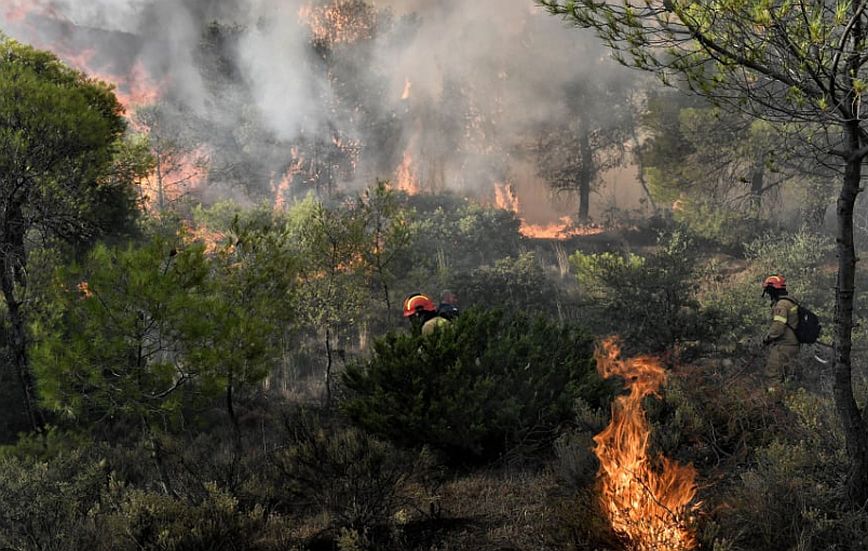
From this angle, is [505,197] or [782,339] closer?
[782,339]

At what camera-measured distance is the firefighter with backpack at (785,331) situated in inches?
303

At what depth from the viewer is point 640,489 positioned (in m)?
3.74

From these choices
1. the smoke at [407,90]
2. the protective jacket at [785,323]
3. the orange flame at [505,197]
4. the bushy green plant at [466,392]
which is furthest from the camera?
the orange flame at [505,197]

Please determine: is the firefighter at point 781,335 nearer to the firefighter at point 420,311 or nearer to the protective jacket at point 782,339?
the protective jacket at point 782,339

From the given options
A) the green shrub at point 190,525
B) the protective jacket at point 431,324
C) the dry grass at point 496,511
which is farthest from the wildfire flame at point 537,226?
the green shrub at point 190,525

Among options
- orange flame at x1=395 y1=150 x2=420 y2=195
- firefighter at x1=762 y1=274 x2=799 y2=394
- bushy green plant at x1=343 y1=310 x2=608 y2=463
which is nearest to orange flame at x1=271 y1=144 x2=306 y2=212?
orange flame at x1=395 y1=150 x2=420 y2=195

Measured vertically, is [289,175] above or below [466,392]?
above

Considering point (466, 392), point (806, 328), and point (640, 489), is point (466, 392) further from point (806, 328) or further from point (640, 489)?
point (806, 328)

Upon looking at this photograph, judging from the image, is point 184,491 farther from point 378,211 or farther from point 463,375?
point 378,211

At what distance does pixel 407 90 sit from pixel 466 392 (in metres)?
34.2

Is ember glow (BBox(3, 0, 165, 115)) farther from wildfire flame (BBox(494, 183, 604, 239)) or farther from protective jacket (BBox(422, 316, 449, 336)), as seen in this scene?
protective jacket (BBox(422, 316, 449, 336))

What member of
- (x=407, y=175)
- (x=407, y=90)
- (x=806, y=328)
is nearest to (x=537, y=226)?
(x=407, y=175)

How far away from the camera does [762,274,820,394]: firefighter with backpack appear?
7688 mm

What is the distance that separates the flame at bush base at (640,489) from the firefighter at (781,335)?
173 inches
